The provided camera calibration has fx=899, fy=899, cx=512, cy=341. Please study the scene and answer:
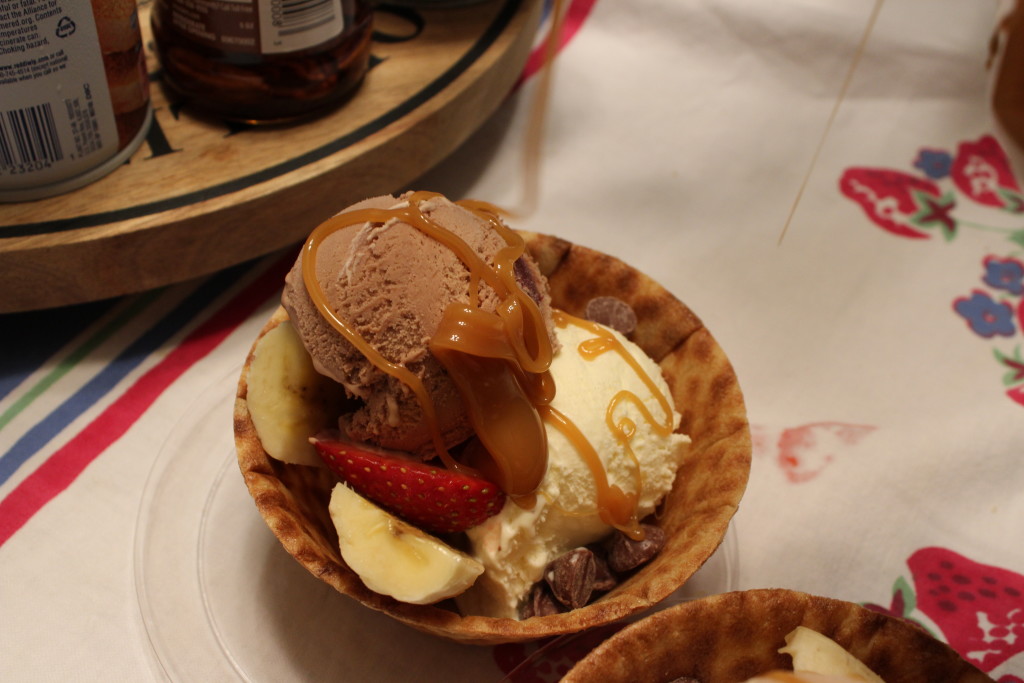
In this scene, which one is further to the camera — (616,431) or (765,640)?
(616,431)

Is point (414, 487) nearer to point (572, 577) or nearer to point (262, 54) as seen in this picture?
point (572, 577)

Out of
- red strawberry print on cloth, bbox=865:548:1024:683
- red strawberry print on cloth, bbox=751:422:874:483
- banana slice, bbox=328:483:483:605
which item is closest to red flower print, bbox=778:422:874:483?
red strawberry print on cloth, bbox=751:422:874:483

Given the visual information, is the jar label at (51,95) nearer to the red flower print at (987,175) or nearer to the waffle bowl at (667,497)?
the waffle bowl at (667,497)

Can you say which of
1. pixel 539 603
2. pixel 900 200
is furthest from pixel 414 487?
pixel 900 200

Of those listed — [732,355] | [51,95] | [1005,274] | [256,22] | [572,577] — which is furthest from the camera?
[1005,274]

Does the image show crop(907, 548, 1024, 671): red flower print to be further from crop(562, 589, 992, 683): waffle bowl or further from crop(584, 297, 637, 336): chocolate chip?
crop(584, 297, 637, 336): chocolate chip

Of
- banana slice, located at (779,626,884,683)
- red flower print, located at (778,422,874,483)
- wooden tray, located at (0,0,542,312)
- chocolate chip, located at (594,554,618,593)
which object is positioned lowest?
red flower print, located at (778,422,874,483)
